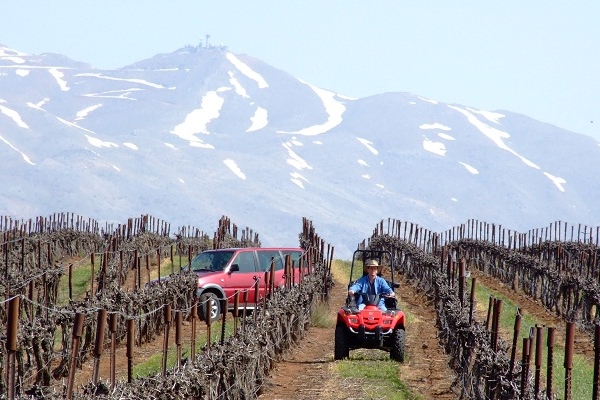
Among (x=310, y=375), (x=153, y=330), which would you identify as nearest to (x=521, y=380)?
(x=310, y=375)

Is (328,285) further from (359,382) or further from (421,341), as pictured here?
(359,382)

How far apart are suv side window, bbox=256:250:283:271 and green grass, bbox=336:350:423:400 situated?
5.64m

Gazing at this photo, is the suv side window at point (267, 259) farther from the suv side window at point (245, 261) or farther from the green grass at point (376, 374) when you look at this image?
the green grass at point (376, 374)

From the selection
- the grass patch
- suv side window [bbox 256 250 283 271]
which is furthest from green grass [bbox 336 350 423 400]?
suv side window [bbox 256 250 283 271]

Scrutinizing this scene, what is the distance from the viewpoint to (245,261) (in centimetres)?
2683

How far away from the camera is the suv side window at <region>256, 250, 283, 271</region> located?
88.2 ft

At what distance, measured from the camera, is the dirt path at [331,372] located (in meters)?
17.0

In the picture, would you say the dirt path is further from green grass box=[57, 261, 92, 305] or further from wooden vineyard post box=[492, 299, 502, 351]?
green grass box=[57, 261, 92, 305]

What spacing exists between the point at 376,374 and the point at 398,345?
4.76 feet

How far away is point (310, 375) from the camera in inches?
741

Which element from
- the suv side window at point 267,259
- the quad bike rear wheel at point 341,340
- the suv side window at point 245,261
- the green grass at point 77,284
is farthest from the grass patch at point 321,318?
the green grass at point 77,284

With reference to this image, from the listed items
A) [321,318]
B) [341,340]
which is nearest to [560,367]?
[341,340]

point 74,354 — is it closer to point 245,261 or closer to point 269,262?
point 245,261

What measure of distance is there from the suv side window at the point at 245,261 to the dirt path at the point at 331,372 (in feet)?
6.55
